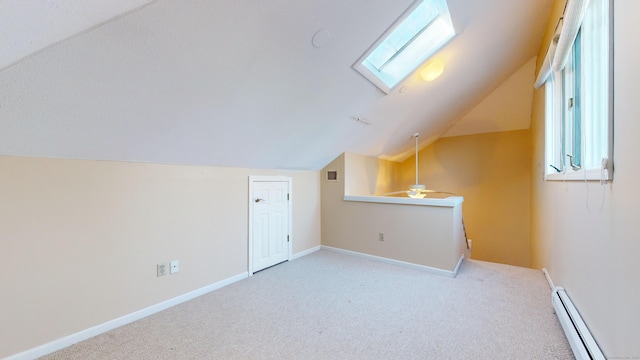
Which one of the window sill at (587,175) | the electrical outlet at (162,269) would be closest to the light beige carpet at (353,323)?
the electrical outlet at (162,269)

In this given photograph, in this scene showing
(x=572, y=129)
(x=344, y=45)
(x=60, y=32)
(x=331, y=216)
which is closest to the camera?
(x=60, y=32)

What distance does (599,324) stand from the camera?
58.6 inches

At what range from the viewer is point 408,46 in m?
2.63

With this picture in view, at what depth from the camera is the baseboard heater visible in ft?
4.71

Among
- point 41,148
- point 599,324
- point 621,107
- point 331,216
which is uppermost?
point 621,107

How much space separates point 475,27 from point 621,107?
1687 mm

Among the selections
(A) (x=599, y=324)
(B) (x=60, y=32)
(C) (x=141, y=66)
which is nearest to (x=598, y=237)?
(A) (x=599, y=324)

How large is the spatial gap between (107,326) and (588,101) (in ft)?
12.5

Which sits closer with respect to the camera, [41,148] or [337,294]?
[41,148]

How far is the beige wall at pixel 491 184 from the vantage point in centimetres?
466

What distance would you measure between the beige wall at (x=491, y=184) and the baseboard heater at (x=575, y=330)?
10.1ft

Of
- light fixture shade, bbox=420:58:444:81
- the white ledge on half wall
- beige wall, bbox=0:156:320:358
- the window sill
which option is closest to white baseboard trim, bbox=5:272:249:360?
beige wall, bbox=0:156:320:358

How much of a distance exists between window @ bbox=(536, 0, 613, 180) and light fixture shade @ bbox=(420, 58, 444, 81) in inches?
37.3

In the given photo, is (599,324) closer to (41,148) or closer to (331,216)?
(331,216)
